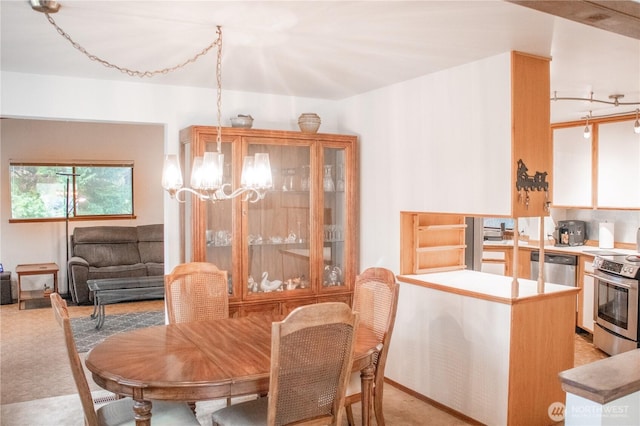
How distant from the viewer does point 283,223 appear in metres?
4.45

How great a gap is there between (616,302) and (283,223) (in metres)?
3.09

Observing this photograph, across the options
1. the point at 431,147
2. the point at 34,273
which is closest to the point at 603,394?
the point at 431,147

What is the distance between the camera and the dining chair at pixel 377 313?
3.13m

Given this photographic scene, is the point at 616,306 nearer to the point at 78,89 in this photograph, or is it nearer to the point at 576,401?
the point at 576,401

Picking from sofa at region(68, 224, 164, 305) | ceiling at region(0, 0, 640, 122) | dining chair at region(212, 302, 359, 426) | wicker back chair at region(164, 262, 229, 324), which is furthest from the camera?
sofa at region(68, 224, 164, 305)

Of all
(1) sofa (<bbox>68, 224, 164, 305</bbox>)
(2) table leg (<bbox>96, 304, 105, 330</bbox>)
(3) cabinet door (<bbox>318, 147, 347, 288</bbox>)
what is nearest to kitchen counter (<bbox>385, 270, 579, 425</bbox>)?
(3) cabinet door (<bbox>318, 147, 347, 288</bbox>)

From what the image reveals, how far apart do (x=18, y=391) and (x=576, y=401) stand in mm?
3984

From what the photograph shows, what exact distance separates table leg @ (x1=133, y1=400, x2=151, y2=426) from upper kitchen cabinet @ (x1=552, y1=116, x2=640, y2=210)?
5037 mm

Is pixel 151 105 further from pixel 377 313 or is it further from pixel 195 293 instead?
pixel 377 313

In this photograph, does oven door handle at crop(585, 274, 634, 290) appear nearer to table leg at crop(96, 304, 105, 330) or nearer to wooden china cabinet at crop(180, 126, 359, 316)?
wooden china cabinet at crop(180, 126, 359, 316)

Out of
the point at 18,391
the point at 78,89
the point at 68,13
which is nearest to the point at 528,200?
the point at 68,13

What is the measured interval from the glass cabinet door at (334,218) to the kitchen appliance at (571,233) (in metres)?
3.00

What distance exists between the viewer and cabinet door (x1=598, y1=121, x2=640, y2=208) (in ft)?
17.7

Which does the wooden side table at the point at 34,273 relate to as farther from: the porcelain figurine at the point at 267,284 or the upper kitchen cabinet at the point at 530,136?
the upper kitchen cabinet at the point at 530,136
